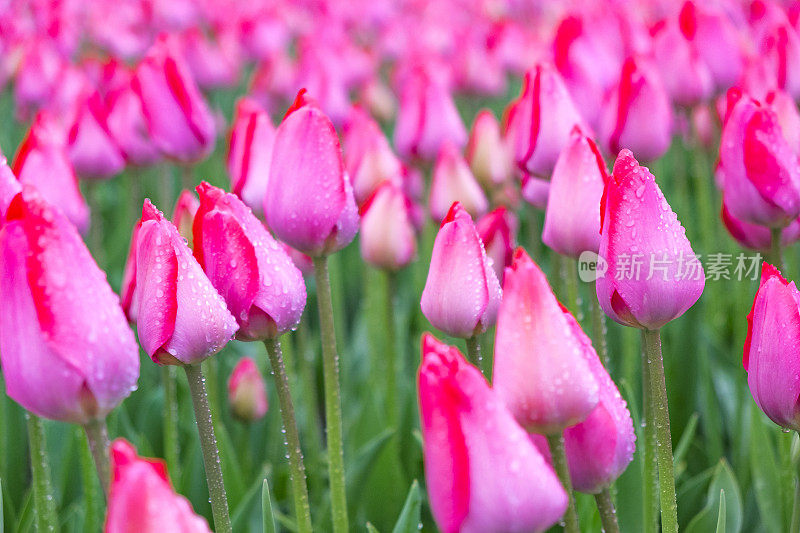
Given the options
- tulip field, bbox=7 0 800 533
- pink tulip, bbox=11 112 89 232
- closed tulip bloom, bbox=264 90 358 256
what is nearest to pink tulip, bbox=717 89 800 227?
tulip field, bbox=7 0 800 533

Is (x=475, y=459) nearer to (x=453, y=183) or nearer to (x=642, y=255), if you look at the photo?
(x=642, y=255)

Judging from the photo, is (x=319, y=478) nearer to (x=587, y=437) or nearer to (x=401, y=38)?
(x=587, y=437)

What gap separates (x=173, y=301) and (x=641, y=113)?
2.92ft

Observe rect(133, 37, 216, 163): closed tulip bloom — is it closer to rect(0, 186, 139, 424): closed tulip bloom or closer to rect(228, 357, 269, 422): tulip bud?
rect(228, 357, 269, 422): tulip bud

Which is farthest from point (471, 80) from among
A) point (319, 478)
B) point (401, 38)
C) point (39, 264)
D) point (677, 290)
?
point (39, 264)

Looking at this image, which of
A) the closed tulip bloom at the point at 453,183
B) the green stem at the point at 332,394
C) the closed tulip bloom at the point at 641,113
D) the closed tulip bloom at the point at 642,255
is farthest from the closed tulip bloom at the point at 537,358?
the closed tulip bloom at the point at 453,183

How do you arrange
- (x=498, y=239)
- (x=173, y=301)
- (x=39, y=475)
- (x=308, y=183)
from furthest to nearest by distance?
(x=498, y=239)
(x=39, y=475)
(x=308, y=183)
(x=173, y=301)

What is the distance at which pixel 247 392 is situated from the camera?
1722mm

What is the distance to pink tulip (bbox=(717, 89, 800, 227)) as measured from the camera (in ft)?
3.75

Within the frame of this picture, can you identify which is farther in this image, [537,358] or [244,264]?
[244,264]

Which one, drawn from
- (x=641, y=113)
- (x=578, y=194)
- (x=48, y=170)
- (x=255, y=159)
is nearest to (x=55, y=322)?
(x=578, y=194)

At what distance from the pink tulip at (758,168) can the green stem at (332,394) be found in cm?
52

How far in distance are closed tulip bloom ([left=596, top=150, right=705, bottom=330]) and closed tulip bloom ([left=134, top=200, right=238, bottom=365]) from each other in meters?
0.35

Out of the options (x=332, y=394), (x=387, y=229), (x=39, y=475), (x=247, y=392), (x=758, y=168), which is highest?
(x=758, y=168)
